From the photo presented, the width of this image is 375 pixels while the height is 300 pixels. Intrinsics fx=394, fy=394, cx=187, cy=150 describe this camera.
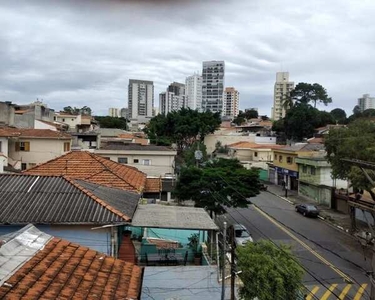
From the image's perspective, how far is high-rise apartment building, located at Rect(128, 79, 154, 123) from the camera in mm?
118062

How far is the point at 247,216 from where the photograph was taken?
75.3 feet

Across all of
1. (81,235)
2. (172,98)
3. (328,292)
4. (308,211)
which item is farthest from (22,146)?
(172,98)

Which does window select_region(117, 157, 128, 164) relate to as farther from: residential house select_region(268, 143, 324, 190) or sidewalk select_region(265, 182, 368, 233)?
residential house select_region(268, 143, 324, 190)

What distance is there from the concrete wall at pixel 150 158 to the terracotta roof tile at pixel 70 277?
64.5 feet

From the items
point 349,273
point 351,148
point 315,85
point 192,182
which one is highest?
point 315,85

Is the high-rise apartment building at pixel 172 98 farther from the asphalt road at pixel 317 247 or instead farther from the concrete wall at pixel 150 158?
the asphalt road at pixel 317 247

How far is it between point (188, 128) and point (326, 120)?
65.4 feet

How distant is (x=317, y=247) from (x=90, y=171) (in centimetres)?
1010

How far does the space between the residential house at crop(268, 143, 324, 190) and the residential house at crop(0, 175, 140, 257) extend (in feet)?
82.7

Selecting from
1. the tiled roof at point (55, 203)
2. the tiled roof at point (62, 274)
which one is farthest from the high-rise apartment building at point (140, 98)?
the tiled roof at point (62, 274)

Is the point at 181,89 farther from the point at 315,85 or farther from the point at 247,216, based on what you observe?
the point at 247,216

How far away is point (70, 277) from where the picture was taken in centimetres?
512

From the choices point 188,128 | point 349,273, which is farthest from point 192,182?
point 188,128

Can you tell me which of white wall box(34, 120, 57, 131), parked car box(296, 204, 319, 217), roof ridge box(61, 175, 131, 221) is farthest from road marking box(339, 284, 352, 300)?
white wall box(34, 120, 57, 131)
